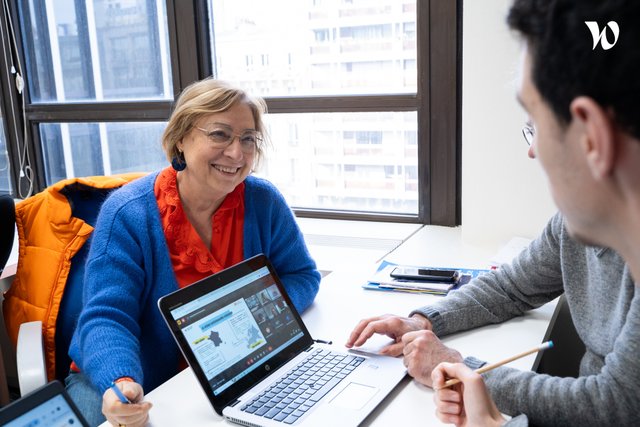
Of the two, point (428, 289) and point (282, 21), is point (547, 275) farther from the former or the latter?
point (282, 21)

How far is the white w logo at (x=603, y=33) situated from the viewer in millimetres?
505

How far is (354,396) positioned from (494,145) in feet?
4.17

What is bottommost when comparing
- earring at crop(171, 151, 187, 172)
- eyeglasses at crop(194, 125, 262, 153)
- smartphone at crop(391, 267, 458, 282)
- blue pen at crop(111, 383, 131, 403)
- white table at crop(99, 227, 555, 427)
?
white table at crop(99, 227, 555, 427)

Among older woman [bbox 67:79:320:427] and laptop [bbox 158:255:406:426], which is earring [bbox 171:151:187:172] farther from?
laptop [bbox 158:255:406:426]

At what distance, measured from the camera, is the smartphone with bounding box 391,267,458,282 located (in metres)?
1.73

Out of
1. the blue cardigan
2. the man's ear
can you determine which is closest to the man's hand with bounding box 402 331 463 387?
the blue cardigan

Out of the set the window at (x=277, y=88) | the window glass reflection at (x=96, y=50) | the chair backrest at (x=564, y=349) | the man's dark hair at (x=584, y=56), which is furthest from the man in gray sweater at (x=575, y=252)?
the window glass reflection at (x=96, y=50)

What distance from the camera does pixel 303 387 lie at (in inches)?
45.9

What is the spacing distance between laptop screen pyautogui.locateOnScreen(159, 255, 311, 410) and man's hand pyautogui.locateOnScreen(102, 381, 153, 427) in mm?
112

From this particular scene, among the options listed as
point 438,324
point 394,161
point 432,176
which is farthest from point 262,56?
point 438,324

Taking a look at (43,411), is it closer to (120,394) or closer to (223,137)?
(120,394)

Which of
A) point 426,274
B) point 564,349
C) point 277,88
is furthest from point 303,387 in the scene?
point 277,88

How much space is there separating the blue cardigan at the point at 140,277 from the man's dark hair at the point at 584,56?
100cm

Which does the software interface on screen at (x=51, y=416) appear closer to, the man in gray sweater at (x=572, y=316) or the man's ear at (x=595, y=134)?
the man in gray sweater at (x=572, y=316)
